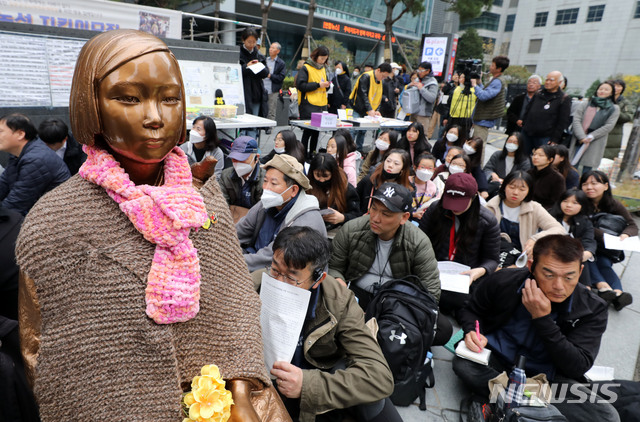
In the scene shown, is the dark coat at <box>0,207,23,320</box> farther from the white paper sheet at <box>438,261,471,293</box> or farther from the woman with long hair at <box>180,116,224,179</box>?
the woman with long hair at <box>180,116,224,179</box>

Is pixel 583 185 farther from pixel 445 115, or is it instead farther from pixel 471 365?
pixel 445 115

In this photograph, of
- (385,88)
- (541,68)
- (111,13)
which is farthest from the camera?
(541,68)

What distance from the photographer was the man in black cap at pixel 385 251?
3117 mm

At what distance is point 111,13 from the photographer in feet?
23.2

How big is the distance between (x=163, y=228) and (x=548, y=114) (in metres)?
8.02

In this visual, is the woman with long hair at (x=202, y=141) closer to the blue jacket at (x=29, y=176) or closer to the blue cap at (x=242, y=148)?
the blue cap at (x=242, y=148)

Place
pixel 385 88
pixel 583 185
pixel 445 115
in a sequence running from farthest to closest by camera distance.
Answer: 1. pixel 445 115
2. pixel 385 88
3. pixel 583 185

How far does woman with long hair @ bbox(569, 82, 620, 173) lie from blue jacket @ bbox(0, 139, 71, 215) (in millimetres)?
8377

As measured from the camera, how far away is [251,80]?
26.7 ft

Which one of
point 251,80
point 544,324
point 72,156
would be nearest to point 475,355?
point 544,324

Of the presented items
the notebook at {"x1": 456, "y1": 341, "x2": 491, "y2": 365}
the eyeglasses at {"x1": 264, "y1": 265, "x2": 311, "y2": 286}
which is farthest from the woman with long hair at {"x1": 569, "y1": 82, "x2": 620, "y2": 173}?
the eyeglasses at {"x1": 264, "y1": 265, "x2": 311, "y2": 286}

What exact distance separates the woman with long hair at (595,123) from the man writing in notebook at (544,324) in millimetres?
6171

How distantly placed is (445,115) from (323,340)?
10149mm

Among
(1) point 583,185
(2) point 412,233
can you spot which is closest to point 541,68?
(1) point 583,185
